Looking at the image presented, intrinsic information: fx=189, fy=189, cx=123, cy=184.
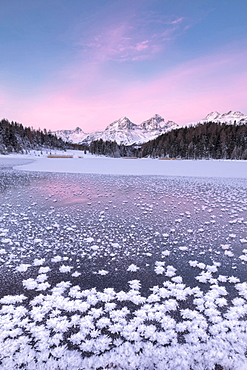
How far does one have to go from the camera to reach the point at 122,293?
3.52 meters

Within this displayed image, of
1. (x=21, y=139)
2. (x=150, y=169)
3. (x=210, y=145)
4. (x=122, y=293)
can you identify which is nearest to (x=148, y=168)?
(x=150, y=169)

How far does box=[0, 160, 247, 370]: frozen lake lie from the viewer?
2.43 m

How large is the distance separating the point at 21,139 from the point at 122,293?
154580 millimetres

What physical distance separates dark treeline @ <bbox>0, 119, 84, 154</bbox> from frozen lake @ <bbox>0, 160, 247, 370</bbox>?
117 m

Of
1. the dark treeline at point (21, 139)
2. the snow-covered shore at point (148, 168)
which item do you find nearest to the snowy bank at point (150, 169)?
the snow-covered shore at point (148, 168)

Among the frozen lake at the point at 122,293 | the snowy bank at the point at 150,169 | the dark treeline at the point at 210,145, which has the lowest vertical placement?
the frozen lake at the point at 122,293

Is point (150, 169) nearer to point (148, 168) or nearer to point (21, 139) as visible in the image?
point (148, 168)

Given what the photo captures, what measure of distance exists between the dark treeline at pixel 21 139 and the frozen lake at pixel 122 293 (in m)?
117

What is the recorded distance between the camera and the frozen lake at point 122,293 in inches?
95.6

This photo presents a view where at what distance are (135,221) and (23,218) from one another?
4469 millimetres

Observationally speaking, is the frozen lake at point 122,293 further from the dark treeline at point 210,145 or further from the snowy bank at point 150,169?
the dark treeline at point 210,145

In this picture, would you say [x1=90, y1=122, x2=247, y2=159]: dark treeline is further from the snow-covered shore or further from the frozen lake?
the frozen lake

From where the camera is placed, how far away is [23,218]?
753 cm

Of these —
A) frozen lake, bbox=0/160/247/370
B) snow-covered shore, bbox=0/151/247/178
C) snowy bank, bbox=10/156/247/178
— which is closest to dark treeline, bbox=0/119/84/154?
snow-covered shore, bbox=0/151/247/178
